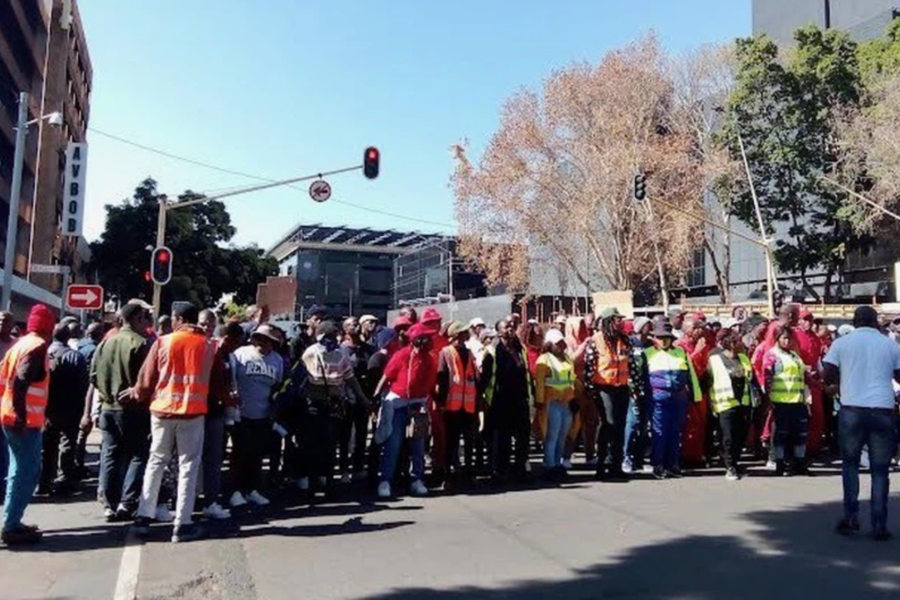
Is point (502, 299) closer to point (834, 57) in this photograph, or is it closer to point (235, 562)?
point (834, 57)

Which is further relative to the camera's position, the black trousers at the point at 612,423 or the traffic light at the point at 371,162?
the traffic light at the point at 371,162

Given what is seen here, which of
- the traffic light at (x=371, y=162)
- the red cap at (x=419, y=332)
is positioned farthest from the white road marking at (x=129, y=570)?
the traffic light at (x=371, y=162)

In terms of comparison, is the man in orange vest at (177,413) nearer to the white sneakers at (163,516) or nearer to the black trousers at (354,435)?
the white sneakers at (163,516)

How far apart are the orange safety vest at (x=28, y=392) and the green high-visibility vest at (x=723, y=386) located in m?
7.44

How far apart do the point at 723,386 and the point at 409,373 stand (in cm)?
401

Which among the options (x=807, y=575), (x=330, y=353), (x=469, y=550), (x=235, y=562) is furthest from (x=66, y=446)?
(x=807, y=575)

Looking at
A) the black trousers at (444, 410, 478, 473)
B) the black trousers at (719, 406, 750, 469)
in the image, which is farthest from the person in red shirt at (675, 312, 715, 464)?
the black trousers at (444, 410, 478, 473)

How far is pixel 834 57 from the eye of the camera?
35094mm

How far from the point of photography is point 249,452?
811cm

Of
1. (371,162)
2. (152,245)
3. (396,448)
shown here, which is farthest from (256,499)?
(152,245)

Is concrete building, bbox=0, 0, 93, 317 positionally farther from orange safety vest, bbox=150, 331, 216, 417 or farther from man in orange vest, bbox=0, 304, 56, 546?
Answer: orange safety vest, bbox=150, 331, 216, 417

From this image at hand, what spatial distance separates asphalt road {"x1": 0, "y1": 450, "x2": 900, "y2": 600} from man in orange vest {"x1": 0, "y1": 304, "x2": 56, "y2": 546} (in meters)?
0.27

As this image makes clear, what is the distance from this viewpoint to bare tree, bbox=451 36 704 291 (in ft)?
113

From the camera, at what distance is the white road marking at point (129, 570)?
17.5ft
